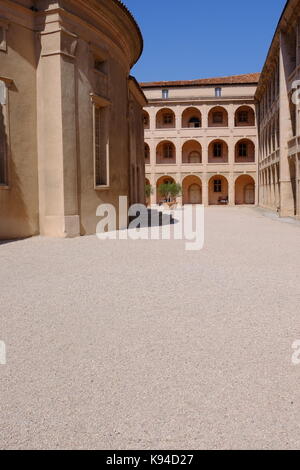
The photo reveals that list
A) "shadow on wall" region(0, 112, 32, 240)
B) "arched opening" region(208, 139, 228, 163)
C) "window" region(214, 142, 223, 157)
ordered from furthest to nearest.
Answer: "window" region(214, 142, 223, 157), "arched opening" region(208, 139, 228, 163), "shadow on wall" region(0, 112, 32, 240)

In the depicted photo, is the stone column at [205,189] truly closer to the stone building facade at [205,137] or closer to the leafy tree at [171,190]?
the stone building facade at [205,137]

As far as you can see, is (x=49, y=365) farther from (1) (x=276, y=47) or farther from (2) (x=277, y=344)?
(1) (x=276, y=47)

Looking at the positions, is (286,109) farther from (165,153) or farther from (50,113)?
(165,153)

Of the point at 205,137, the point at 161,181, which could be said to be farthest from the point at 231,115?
the point at 161,181

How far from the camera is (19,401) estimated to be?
283 centimetres

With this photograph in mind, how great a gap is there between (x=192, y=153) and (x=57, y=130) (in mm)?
36645

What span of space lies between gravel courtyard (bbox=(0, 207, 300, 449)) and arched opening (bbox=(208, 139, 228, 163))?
1621 inches

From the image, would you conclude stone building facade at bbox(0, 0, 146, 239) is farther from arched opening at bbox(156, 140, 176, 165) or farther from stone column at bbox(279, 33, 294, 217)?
arched opening at bbox(156, 140, 176, 165)

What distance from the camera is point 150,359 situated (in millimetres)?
3523

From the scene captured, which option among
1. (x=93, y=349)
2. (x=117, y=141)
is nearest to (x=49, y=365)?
(x=93, y=349)

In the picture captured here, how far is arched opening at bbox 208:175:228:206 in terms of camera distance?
48344 mm

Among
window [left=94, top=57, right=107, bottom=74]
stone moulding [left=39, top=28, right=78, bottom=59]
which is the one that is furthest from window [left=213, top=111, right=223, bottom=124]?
stone moulding [left=39, top=28, right=78, bottom=59]

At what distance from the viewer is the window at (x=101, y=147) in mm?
15516
